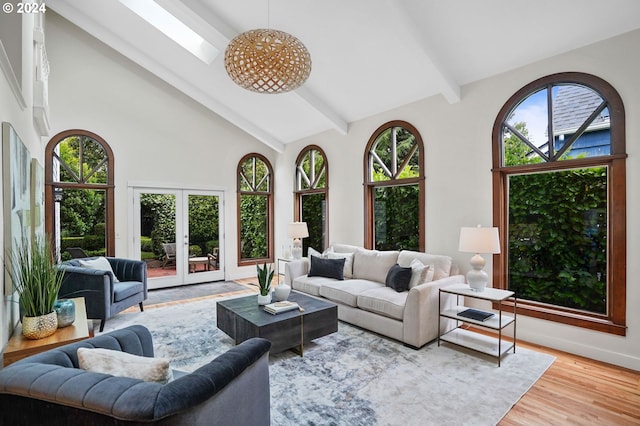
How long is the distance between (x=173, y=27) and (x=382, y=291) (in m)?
4.69

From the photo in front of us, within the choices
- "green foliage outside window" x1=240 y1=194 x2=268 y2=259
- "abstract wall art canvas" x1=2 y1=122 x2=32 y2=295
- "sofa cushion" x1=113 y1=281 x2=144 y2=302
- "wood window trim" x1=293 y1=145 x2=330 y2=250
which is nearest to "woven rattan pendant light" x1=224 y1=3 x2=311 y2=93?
"abstract wall art canvas" x1=2 y1=122 x2=32 y2=295

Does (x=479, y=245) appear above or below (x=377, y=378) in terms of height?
above

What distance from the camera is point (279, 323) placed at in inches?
122

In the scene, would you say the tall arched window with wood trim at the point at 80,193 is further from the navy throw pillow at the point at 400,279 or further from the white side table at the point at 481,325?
the white side table at the point at 481,325

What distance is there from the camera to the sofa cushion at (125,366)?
4.59 ft

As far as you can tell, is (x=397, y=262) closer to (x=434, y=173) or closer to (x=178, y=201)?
(x=434, y=173)

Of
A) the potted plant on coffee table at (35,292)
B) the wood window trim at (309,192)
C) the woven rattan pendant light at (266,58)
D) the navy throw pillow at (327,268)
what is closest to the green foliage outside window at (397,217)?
the navy throw pillow at (327,268)

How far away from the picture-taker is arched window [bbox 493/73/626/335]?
312 centimetres

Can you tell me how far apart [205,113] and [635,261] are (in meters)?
6.87

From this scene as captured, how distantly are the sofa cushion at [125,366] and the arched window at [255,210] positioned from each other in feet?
19.1

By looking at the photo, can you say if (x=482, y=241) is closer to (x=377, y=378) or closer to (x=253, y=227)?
(x=377, y=378)

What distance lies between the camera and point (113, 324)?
4.29 metres

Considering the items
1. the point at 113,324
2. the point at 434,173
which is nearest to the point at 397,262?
the point at 434,173

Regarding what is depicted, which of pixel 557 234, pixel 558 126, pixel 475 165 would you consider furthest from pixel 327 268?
pixel 558 126
